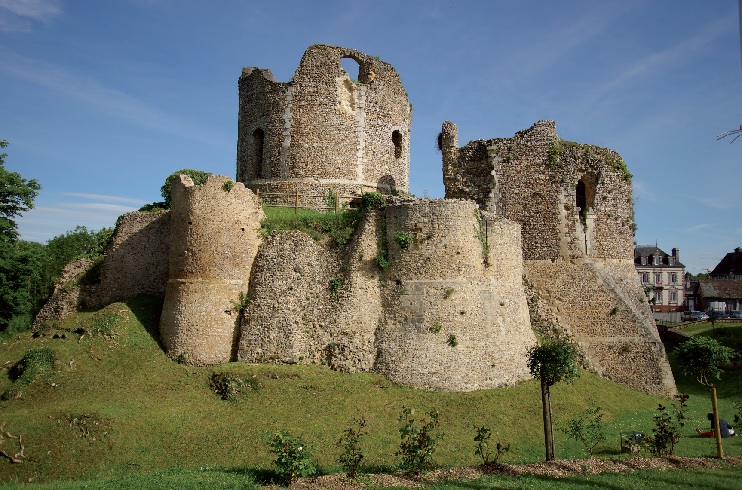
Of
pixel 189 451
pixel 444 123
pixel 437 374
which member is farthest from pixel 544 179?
pixel 189 451

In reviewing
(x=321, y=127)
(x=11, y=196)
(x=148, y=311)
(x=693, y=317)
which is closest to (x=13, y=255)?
(x=11, y=196)

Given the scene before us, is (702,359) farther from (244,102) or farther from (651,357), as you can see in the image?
(244,102)

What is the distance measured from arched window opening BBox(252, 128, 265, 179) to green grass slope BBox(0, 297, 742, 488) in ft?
27.8

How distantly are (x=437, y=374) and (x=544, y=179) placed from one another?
11908 mm

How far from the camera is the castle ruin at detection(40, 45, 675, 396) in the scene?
19766mm

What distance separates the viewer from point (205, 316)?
20047 mm

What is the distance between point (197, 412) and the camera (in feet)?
55.4

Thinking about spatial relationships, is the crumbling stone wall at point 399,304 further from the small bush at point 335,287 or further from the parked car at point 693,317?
the parked car at point 693,317

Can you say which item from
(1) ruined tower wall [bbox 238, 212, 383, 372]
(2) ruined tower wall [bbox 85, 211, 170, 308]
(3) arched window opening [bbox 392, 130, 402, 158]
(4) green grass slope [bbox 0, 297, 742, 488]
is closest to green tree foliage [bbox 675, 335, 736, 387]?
(4) green grass slope [bbox 0, 297, 742, 488]

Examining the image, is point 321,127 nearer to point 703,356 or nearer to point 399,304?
point 399,304

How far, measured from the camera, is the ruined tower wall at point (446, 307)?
19062 mm

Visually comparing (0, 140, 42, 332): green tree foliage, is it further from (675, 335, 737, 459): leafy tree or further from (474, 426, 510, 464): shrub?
(675, 335, 737, 459): leafy tree

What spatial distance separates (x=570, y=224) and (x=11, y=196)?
27.8 meters

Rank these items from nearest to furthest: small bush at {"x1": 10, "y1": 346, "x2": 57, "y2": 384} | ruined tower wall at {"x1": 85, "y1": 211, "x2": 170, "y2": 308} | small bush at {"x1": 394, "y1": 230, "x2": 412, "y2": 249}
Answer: small bush at {"x1": 10, "y1": 346, "x2": 57, "y2": 384} → small bush at {"x1": 394, "y1": 230, "x2": 412, "y2": 249} → ruined tower wall at {"x1": 85, "y1": 211, "x2": 170, "y2": 308}
